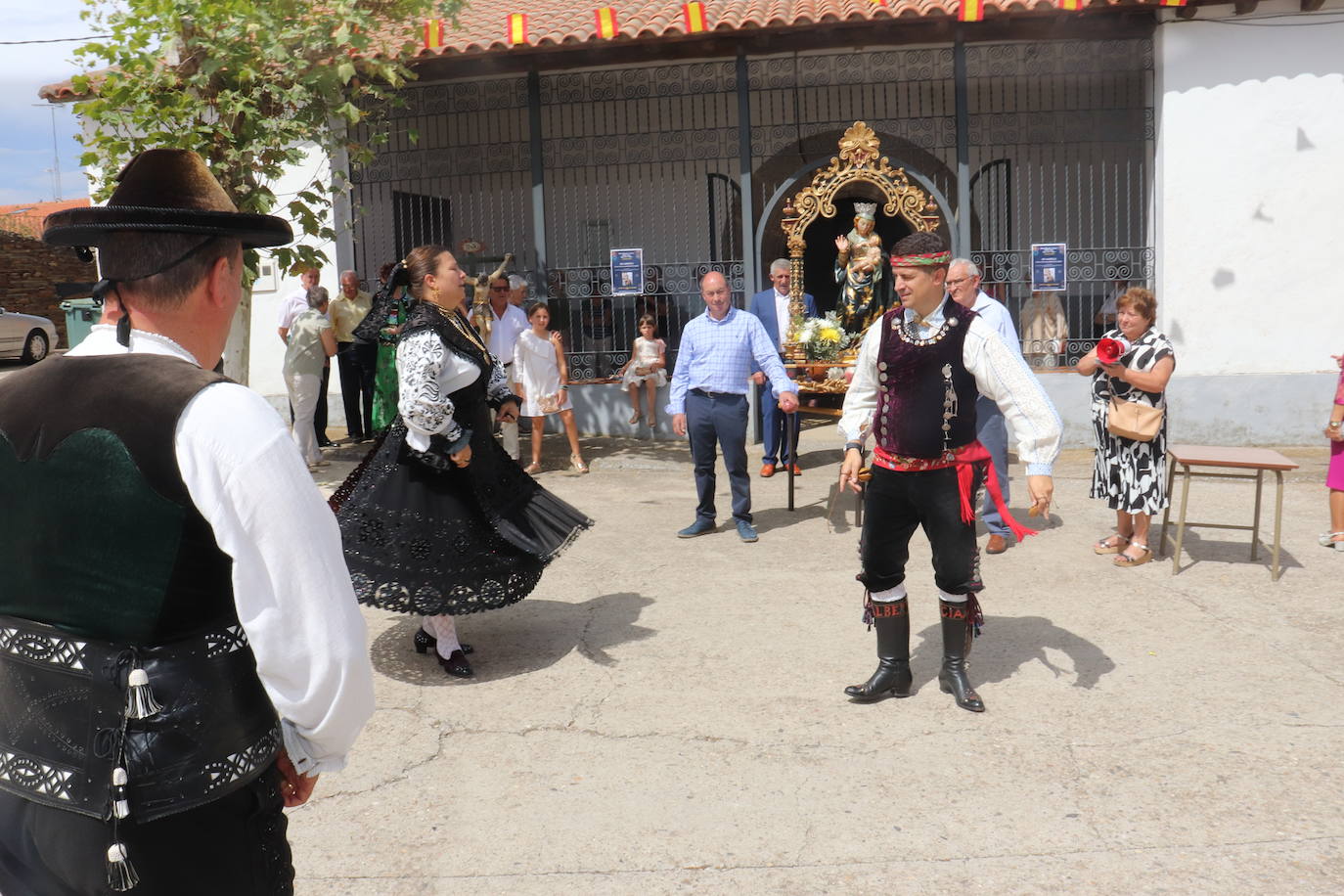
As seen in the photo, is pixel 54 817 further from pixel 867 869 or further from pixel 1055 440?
pixel 1055 440

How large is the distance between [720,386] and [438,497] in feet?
10.3

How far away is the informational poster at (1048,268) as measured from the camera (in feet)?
36.6

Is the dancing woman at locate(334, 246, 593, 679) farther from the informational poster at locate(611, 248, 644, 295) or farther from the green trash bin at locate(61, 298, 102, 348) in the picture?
the green trash bin at locate(61, 298, 102, 348)

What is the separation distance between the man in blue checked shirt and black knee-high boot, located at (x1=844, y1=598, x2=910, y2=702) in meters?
2.89

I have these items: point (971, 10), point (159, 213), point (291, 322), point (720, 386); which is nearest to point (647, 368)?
point (291, 322)

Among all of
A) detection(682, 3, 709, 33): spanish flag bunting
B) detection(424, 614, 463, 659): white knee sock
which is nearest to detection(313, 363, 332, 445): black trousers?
detection(682, 3, 709, 33): spanish flag bunting

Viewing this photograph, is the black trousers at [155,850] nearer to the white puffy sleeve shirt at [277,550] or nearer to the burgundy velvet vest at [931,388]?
the white puffy sleeve shirt at [277,550]

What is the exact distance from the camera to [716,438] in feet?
26.3

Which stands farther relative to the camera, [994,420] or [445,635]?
[994,420]

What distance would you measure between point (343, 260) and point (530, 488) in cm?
831

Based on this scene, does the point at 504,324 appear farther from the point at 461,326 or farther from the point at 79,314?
the point at 79,314

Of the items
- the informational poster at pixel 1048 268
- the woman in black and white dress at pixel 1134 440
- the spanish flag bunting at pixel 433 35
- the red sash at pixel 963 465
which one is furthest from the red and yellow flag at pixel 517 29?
the red sash at pixel 963 465

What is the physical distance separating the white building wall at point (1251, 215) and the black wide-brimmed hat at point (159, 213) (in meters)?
10.4

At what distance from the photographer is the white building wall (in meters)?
10.6
